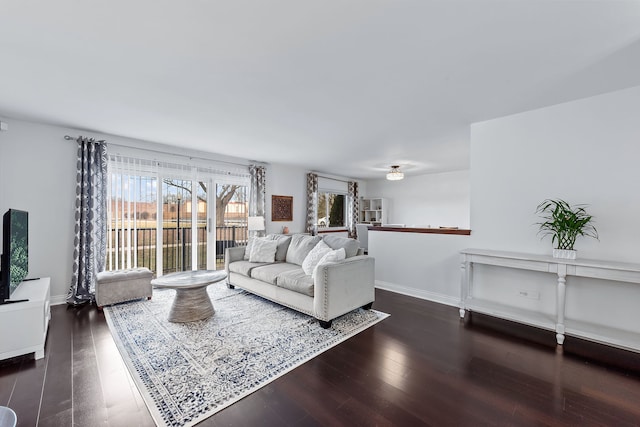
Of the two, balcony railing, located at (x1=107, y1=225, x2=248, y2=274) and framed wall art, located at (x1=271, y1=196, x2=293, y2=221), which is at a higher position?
framed wall art, located at (x1=271, y1=196, x2=293, y2=221)

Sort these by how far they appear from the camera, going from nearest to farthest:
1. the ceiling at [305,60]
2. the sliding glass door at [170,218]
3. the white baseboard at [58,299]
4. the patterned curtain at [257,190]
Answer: the ceiling at [305,60] → the white baseboard at [58,299] → the sliding glass door at [170,218] → the patterned curtain at [257,190]

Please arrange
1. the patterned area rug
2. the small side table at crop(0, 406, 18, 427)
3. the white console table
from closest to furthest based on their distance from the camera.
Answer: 1. the small side table at crop(0, 406, 18, 427)
2. the patterned area rug
3. the white console table

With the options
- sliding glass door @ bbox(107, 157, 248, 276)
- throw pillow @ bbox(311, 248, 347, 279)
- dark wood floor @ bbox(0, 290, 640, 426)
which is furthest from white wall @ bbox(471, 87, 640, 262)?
sliding glass door @ bbox(107, 157, 248, 276)

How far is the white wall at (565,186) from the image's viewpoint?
8.30 feet

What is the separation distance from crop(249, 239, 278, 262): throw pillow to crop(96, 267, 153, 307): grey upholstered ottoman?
4.78 feet

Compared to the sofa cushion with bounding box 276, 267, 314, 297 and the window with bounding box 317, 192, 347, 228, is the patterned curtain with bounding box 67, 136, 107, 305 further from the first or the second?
the window with bounding box 317, 192, 347, 228

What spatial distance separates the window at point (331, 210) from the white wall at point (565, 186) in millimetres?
4777

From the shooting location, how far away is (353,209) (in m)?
8.45

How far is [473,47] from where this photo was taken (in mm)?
1874

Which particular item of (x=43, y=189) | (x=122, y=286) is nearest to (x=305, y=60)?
(x=122, y=286)

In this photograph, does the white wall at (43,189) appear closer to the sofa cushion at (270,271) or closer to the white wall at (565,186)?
the sofa cushion at (270,271)

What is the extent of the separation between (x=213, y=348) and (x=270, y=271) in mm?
1255

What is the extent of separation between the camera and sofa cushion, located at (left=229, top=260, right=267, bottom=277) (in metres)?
3.84

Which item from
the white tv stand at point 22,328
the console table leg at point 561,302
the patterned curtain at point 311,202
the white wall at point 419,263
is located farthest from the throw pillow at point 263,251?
the console table leg at point 561,302
